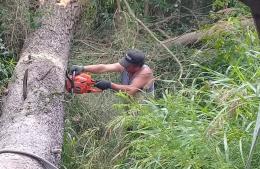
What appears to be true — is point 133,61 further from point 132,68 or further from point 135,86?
point 135,86

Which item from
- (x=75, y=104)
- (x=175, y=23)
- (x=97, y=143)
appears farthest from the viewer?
(x=175, y=23)

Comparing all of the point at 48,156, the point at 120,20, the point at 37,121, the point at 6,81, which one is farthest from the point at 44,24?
the point at 48,156

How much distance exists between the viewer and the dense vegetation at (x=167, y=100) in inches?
114

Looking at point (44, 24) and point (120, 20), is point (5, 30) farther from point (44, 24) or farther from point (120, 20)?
point (120, 20)

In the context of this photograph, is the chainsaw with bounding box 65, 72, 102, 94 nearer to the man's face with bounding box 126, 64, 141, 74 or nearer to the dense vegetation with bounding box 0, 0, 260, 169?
the dense vegetation with bounding box 0, 0, 260, 169

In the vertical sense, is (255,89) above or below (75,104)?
above

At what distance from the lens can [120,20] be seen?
6.32 meters

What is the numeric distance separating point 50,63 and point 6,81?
1.47ft

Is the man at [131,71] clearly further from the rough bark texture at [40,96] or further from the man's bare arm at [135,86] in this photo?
the rough bark texture at [40,96]

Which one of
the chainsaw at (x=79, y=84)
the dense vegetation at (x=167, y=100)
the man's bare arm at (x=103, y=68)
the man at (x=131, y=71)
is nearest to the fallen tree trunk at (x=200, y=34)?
the dense vegetation at (x=167, y=100)

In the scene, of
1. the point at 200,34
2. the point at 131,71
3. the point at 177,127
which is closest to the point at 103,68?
the point at 131,71

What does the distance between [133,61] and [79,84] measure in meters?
0.65

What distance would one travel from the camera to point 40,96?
3918mm

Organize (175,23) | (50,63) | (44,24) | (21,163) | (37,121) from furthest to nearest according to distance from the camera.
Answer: (175,23), (44,24), (50,63), (37,121), (21,163)
